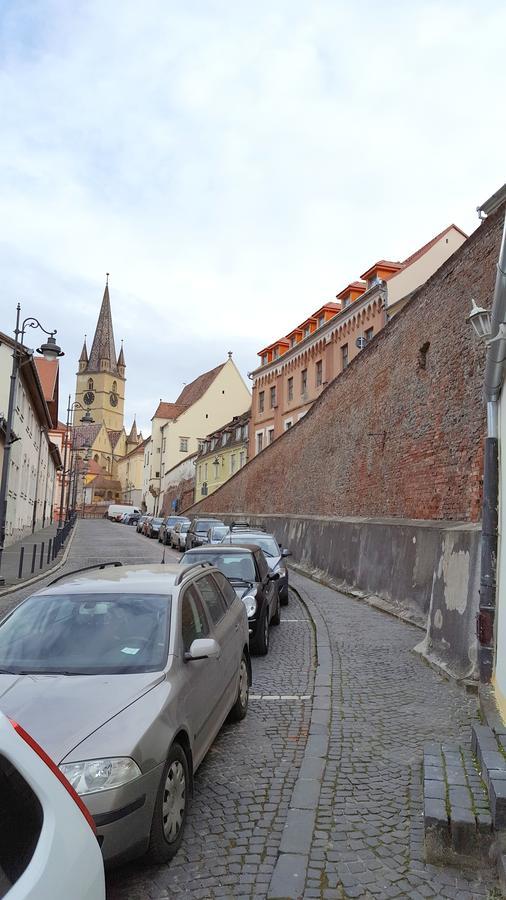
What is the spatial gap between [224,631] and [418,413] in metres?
9.89

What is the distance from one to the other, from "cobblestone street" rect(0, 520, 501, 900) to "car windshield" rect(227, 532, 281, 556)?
5.62m

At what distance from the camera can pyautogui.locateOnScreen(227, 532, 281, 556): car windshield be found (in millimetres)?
14297

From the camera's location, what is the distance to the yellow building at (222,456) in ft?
171

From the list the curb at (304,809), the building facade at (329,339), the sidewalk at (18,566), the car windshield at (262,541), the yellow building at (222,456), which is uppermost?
the building facade at (329,339)

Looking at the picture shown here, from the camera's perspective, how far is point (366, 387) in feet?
62.3

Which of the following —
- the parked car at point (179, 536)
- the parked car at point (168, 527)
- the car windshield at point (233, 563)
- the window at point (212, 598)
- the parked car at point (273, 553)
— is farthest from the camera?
the parked car at point (168, 527)

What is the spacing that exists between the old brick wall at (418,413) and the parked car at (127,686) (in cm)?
629

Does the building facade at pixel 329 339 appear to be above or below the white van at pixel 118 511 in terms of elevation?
above

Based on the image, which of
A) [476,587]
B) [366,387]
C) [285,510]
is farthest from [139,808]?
[285,510]

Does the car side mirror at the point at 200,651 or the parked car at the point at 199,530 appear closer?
the car side mirror at the point at 200,651

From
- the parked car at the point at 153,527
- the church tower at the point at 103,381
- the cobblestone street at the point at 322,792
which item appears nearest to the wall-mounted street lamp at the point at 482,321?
the cobblestone street at the point at 322,792

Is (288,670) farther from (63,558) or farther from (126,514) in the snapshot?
(126,514)

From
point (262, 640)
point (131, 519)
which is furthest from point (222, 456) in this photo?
point (262, 640)

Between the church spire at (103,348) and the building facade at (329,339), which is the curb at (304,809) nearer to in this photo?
the building facade at (329,339)
